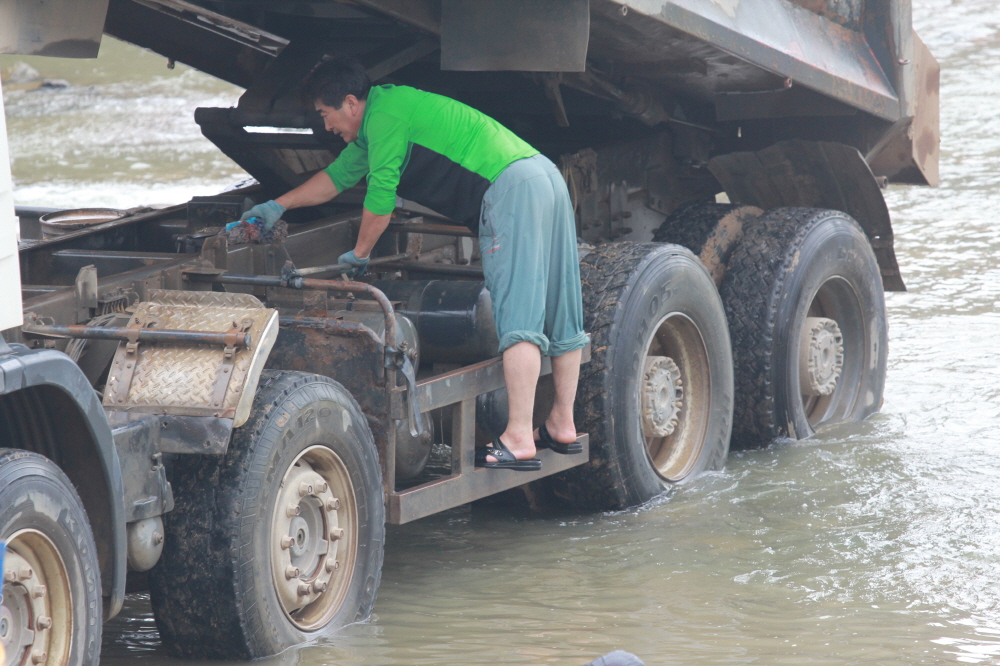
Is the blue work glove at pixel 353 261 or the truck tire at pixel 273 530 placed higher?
the blue work glove at pixel 353 261

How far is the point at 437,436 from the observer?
512 cm

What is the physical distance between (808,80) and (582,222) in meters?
1.31

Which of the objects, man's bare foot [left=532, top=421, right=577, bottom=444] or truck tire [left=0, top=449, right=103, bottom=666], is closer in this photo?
truck tire [left=0, top=449, right=103, bottom=666]

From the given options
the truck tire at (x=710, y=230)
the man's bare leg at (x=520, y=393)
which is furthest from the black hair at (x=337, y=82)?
the truck tire at (x=710, y=230)

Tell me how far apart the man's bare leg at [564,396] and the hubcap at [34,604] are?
231cm

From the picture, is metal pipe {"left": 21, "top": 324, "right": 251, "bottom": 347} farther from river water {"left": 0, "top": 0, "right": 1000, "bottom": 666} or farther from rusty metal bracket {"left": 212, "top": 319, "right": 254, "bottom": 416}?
river water {"left": 0, "top": 0, "right": 1000, "bottom": 666}

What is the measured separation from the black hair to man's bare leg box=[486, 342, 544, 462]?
3.49 ft

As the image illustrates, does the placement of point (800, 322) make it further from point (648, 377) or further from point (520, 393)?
point (520, 393)

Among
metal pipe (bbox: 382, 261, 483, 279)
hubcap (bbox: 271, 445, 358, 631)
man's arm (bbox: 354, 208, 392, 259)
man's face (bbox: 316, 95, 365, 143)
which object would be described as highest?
man's face (bbox: 316, 95, 365, 143)

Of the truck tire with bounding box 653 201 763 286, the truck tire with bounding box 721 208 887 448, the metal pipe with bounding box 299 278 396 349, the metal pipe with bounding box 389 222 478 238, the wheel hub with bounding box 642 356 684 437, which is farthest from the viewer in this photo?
the truck tire with bounding box 653 201 763 286

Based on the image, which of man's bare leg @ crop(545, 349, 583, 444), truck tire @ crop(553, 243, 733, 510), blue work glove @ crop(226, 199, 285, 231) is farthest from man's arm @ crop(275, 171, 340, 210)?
truck tire @ crop(553, 243, 733, 510)

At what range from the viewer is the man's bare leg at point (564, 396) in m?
4.86

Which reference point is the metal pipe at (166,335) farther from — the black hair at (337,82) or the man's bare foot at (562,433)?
the man's bare foot at (562,433)

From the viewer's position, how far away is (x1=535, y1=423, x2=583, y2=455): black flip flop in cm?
495
